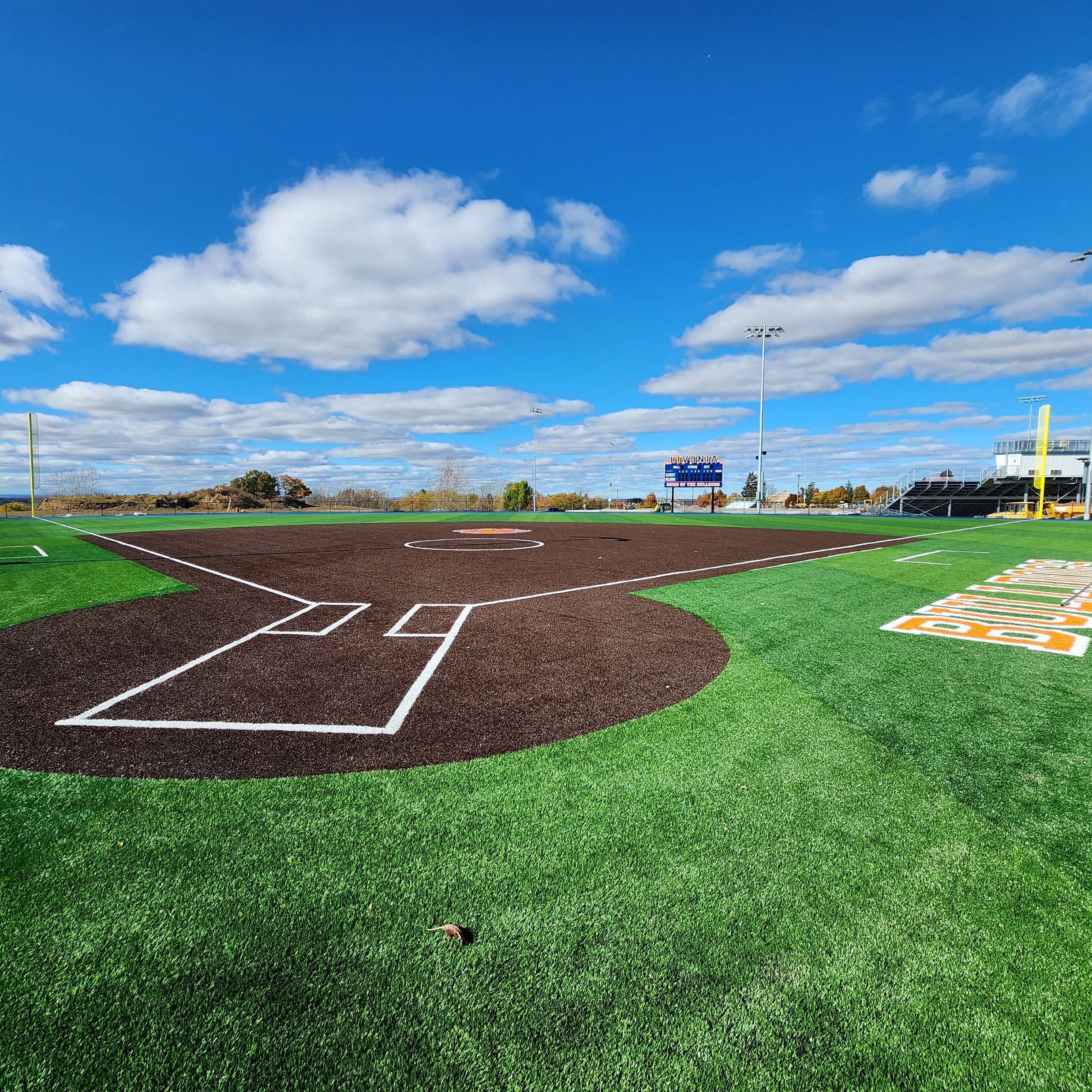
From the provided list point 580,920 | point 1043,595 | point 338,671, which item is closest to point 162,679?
point 338,671

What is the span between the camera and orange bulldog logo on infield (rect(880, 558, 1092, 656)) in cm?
639

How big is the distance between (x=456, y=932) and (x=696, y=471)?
63.7 metres

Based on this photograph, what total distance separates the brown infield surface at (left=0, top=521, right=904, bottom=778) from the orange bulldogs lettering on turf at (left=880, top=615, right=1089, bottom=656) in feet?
8.73

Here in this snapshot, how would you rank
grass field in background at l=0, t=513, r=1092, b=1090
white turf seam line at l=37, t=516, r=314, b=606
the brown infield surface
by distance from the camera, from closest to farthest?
grass field in background at l=0, t=513, r=1092, b=1090 → the brown infield surface → white turf seam line at l=37, t=516, r=314, b=606

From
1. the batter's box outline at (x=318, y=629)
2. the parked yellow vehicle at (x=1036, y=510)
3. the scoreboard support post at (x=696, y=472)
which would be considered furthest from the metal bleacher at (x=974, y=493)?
the batter's box outline at (x=318, y=629)

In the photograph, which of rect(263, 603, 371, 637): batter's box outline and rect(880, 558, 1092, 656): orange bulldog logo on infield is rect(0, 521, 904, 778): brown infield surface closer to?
rect(263, 603, 371, 637): batter's box outline

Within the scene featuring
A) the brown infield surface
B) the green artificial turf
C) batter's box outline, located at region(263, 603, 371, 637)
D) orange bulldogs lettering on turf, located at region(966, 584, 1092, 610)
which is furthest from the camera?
the green artificial turf

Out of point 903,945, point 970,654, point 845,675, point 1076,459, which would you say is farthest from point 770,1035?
point 1076,459

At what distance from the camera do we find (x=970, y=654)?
5.87 meters

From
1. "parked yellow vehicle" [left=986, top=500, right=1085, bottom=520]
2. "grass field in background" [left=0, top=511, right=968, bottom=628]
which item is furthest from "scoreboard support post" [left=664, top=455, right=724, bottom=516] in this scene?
"parked yellow vehicle" [left=986, top=500, right=1085, bottom=520]

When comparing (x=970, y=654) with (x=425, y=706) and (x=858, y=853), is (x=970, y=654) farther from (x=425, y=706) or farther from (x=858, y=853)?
(x=425, y=706)

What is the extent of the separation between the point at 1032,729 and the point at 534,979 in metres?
4.14

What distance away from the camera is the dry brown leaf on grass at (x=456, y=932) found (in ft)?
7.07

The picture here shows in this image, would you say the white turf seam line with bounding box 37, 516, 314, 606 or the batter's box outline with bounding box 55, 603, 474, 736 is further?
the white turf seam line with bounding box 37, 516, 314, 606
